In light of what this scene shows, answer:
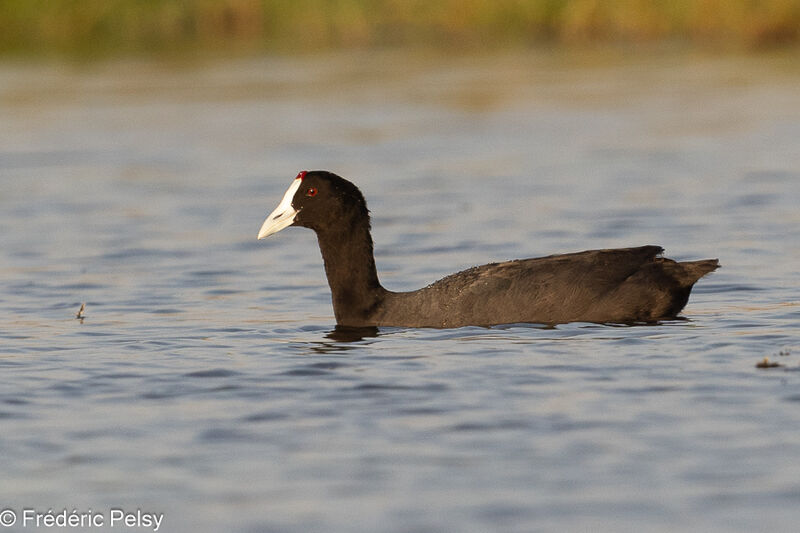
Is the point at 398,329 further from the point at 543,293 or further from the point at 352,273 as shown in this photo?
the point at 543,293

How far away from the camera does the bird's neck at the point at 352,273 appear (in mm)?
11227

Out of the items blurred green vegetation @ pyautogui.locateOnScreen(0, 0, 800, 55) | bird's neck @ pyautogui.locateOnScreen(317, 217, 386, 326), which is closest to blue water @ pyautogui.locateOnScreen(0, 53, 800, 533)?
bird's neck @ pyautogui.locateOnScreen(317, 217, 386, 326)

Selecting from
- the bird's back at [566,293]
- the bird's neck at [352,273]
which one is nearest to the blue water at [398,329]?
the bird's back at [566,293]

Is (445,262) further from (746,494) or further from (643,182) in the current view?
(746,494)

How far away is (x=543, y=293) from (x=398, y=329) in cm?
105

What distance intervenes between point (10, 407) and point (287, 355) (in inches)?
78.2

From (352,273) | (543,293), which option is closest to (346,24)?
(352,273)

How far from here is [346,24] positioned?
113ft

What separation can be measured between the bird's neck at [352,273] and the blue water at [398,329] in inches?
11.8

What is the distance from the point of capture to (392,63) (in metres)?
30.9

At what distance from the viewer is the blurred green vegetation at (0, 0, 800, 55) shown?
31.2 meters

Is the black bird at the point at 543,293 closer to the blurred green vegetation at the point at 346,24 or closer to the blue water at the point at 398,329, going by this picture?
the blue water at the point at 398,329

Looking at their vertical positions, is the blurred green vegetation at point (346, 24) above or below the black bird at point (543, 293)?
above

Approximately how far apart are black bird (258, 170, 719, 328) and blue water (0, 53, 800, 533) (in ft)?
0.62
